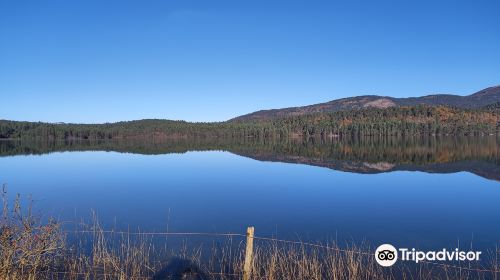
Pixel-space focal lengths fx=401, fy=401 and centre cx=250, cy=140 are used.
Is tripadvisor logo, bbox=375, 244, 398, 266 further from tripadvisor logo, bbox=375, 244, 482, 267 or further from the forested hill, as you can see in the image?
the forested hill

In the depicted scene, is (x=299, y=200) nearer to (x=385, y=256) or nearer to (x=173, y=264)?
(x=385, y=256)

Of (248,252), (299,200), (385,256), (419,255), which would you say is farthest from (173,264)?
(299,200)

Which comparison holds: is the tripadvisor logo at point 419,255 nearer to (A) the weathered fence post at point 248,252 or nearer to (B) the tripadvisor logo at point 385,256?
(B) the tripadvisor logo at point 385,256

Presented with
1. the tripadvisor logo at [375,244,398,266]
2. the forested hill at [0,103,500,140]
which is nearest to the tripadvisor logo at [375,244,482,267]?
the tripadvisor logo at [375,244,398,266]

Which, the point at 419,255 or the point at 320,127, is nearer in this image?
the point at 419,255

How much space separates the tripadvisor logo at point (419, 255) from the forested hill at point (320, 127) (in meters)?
146

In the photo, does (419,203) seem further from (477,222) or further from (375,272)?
(375,272)

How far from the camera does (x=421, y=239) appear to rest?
13219 millimetres

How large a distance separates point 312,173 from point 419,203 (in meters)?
13.3

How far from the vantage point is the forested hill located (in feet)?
516

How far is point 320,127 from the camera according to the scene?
16900 centimetres

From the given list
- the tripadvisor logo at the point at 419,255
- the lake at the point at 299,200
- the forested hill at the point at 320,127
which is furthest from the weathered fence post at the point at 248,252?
the forested hill at the point at 320,127

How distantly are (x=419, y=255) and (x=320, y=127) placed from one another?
524ft

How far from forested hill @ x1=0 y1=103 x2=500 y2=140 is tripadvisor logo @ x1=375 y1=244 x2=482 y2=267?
146444 millimetres
